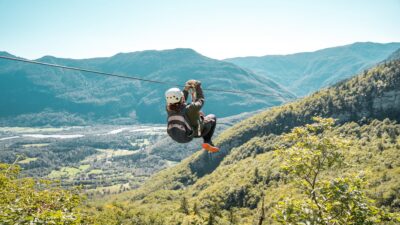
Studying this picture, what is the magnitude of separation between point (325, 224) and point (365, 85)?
17137cm

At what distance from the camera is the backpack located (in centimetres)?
1025

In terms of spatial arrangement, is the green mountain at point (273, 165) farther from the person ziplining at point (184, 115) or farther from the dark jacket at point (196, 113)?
the person ziplining at point (184, 115)

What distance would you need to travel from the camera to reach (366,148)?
131000mm

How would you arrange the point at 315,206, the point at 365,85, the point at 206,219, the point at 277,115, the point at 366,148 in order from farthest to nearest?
the point at 277,115, the point at 365,85, the point at 366,148, the point at 206,219, the point at 315,206

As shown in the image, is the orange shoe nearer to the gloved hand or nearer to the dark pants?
the dark pants

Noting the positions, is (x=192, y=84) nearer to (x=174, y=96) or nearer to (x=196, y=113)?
(x=196, y=113)

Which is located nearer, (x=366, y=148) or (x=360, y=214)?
(x=360, y=214)

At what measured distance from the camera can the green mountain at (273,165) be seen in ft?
341

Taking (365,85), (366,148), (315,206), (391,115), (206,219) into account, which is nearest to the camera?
(315,206)

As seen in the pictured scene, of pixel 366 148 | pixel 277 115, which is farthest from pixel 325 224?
pixel 277 115

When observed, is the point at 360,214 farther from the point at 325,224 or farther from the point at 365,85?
the point at 365,85

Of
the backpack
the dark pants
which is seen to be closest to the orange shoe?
the dark pants

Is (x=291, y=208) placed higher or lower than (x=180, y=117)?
lower

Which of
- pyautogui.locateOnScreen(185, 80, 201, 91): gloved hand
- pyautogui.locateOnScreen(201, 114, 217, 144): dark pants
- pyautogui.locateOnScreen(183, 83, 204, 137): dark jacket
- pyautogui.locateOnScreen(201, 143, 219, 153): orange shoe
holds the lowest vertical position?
pyautogui.locateOnScreen(201, 143, 219, 153): orange shoe
